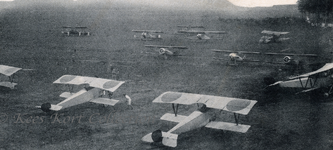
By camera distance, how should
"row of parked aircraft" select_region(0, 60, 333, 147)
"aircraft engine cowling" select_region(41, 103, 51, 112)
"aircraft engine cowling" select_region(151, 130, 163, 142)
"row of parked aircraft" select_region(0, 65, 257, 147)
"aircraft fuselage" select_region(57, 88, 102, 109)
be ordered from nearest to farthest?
"aircraft engine cowling" select_region(151, 130, 163, 142) → "row of parked aircraft" select_region(0, 65, 257, 147) → "row of parked aircraft" select_region(0, 60, 333, 147) → "aircraft engine cowling" select_region(41, 103, 51, 112) → "aircraft fuselage" select_region(57, 88, 102, 109)

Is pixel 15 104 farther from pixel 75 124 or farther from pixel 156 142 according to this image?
pixel 156 142

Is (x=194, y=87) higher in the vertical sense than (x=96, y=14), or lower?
lower

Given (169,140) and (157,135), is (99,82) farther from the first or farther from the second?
(169,140)

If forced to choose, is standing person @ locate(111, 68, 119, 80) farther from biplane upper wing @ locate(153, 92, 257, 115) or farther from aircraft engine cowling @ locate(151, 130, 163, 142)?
aircraft engine cowling @ locate(151, 130, 163, 142)

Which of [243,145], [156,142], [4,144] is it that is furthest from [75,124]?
[243,145]

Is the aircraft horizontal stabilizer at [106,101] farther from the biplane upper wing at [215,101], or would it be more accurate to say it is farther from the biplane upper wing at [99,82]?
A: the biplane upper wing at [215,101]

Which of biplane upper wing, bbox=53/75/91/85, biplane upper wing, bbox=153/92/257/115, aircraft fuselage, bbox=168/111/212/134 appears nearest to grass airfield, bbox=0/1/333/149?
aircraft fuselage, bbox=168/111/212/134

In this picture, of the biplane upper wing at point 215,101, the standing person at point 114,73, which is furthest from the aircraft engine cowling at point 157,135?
the standing person at point 114,73
